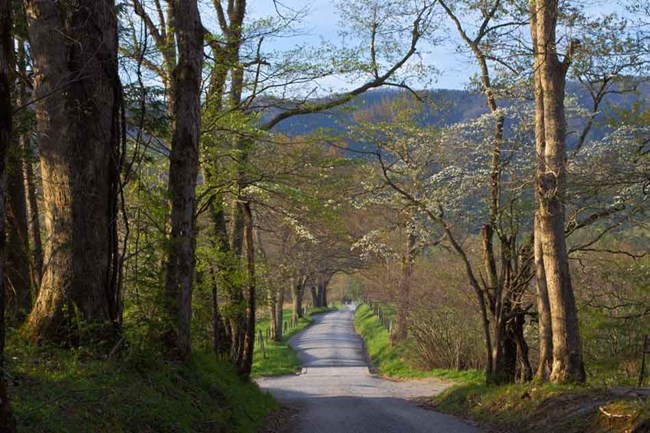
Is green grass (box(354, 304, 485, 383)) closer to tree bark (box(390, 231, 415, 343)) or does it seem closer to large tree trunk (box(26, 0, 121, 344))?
tree bark (box(390, 231, 415, 343))

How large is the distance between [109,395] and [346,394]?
1671cm

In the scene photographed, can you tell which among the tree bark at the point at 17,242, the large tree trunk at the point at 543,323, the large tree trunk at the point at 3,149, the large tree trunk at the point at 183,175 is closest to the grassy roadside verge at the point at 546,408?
the large tree trunk at the point at 543,323

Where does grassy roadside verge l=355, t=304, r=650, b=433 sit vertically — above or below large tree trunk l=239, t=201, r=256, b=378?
below

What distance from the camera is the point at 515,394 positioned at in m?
13.8

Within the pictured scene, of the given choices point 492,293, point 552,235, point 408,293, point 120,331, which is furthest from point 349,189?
point 408,293

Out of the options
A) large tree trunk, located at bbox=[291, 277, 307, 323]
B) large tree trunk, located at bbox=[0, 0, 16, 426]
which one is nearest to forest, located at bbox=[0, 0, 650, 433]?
large tree trunk, located at bbox=[0, 0, 16, 426]

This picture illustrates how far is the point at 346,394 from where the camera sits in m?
22.3

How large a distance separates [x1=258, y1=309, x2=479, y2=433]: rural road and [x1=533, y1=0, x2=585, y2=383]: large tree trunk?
90.6 inches

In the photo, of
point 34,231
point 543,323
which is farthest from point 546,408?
point 34,231

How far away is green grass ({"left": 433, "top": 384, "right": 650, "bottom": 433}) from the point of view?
28.3ft

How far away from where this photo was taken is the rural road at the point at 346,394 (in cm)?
1297

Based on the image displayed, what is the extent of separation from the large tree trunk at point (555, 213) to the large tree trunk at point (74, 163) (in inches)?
326

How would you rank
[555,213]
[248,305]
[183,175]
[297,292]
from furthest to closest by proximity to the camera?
[297,292], [248,305], [555,213], [183,175]

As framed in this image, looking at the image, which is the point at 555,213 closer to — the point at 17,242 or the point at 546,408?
the point at 546,408
